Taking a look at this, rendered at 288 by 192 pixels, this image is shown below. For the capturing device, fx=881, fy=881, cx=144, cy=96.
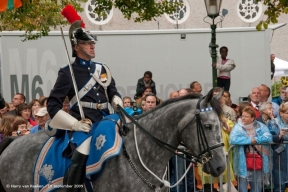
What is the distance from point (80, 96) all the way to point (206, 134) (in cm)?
170

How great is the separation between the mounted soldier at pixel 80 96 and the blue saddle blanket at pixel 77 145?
2.6 inches

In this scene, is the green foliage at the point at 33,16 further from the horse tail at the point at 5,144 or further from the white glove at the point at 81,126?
the white glove at the point at 81,126

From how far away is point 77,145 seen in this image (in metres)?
9.80

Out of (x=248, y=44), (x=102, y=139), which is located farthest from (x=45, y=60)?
(x=102, y=139)

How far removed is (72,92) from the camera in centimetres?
1014

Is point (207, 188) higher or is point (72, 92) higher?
point (72, 92)

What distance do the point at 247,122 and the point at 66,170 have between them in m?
4.74

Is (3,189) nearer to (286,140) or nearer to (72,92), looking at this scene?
(72,92)

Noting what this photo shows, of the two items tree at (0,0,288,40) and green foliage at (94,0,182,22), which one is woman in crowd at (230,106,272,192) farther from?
green foliage at (94,0,182,22)

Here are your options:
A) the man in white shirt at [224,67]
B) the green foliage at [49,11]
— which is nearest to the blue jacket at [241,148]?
the green foliage at [49,11]

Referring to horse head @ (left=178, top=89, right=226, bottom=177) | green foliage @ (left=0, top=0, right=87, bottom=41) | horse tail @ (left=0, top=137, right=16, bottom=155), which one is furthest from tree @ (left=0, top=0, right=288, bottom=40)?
horse head @ (left=178, top=89, right=226, bottom=177)

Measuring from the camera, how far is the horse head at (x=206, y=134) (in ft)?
30.0

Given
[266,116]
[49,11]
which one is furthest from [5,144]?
[49,11]

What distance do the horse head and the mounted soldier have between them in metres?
1.13
